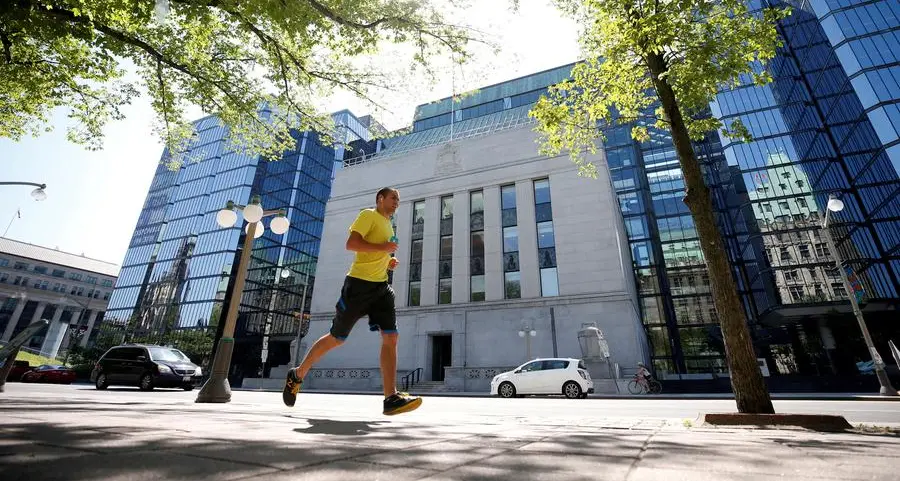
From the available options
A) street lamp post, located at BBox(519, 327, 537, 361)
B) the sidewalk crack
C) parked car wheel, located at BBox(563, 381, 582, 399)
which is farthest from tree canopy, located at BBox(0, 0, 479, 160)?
street lamp post, located at BBox(519, 327, 537, 361)

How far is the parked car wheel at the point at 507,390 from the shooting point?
1532 cm

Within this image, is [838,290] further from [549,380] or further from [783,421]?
[783,421]

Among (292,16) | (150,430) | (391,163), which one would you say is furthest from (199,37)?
(391,163)

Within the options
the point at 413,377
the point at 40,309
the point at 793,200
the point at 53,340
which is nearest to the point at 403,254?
the point at 413,377

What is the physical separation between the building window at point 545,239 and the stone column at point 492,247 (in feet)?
8.79

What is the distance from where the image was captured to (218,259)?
55.3 m

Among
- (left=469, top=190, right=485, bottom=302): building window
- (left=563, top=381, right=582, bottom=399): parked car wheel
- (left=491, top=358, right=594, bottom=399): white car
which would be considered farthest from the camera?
(left=469, top=190, right=485, bottom=302): building window

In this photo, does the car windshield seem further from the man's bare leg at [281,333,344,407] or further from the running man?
the running man

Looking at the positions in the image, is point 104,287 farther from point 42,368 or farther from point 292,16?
point 292,16

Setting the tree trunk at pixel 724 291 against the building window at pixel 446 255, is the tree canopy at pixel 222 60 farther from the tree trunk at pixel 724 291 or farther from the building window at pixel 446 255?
the building window at pixel 446 255

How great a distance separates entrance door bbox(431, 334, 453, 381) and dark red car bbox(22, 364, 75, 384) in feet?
73.5

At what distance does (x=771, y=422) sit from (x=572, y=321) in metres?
19.1

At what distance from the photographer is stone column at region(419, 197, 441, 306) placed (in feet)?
89.4

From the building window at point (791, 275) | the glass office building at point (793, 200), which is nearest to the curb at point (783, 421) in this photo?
the glass office building at point (793, 200)
